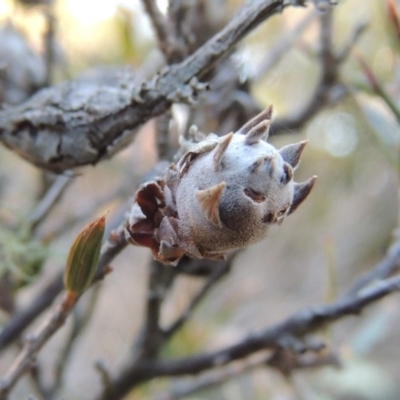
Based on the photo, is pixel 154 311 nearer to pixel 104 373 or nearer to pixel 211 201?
pixel 104 373

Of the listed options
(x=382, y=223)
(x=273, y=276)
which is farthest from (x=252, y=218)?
(x=273, y=276)

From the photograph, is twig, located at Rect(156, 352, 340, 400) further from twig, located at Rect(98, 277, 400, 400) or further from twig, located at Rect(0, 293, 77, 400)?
twig, located at Rect(0, 293, 77, 400)

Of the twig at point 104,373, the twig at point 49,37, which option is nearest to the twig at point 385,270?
the twig at point 104,373

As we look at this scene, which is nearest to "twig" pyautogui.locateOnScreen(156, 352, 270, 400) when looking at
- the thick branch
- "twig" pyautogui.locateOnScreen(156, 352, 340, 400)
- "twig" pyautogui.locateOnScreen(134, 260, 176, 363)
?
"twig" pyautogui.locateOnScreen(156, 352, 340, 400)

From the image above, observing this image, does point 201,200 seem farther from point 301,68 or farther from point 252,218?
point 301,68

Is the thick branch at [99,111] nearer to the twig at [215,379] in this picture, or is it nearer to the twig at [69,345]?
the twig at [69,345]

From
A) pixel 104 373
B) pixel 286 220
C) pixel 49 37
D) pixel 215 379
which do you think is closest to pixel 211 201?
pixel 104 373
